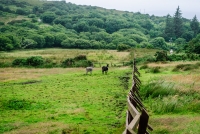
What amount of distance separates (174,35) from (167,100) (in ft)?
509

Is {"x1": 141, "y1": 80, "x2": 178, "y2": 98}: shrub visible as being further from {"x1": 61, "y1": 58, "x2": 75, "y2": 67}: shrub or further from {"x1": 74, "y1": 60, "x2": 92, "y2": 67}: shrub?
{"x1": 61, "y1": 58, "x2": 75, "y2": 67}: shrub

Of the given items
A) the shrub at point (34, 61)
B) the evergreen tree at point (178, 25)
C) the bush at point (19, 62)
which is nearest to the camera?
the shrub at point (34, 61)

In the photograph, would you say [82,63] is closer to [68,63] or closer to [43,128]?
[68,63]

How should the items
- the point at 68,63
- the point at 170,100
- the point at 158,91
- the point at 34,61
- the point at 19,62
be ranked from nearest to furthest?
the point at 170,100 → the point at 158,91 → the point at 34,61 → the point at 68,63 → the point at 19,62

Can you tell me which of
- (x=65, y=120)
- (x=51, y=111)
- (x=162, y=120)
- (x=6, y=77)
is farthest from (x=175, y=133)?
(x=6, y=77)

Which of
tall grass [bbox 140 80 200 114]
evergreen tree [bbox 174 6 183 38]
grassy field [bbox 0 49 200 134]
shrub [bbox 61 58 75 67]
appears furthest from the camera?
evergreen tree [bbox 174 6 183 38]

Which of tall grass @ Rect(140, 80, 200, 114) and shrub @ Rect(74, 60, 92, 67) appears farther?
shrub @ Rect(74, 60, 92, 67)

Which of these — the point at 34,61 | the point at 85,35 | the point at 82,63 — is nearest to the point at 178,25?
the point at 85,35

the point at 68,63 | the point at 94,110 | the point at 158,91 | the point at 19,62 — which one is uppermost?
the point at 158,91

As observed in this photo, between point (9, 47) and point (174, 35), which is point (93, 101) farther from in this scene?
point (174, 35)

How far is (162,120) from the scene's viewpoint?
12492 mm

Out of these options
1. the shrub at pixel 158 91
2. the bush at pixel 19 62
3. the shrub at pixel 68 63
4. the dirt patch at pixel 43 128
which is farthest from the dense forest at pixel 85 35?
the dirt patch at pixel 43 128

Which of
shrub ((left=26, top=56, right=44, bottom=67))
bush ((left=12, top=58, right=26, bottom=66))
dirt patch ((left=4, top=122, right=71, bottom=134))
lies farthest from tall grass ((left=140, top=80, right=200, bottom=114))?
bush ((left=12, top=58, right=26, bottom=66))

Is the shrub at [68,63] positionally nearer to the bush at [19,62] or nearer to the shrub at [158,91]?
the bush at [19,62]
